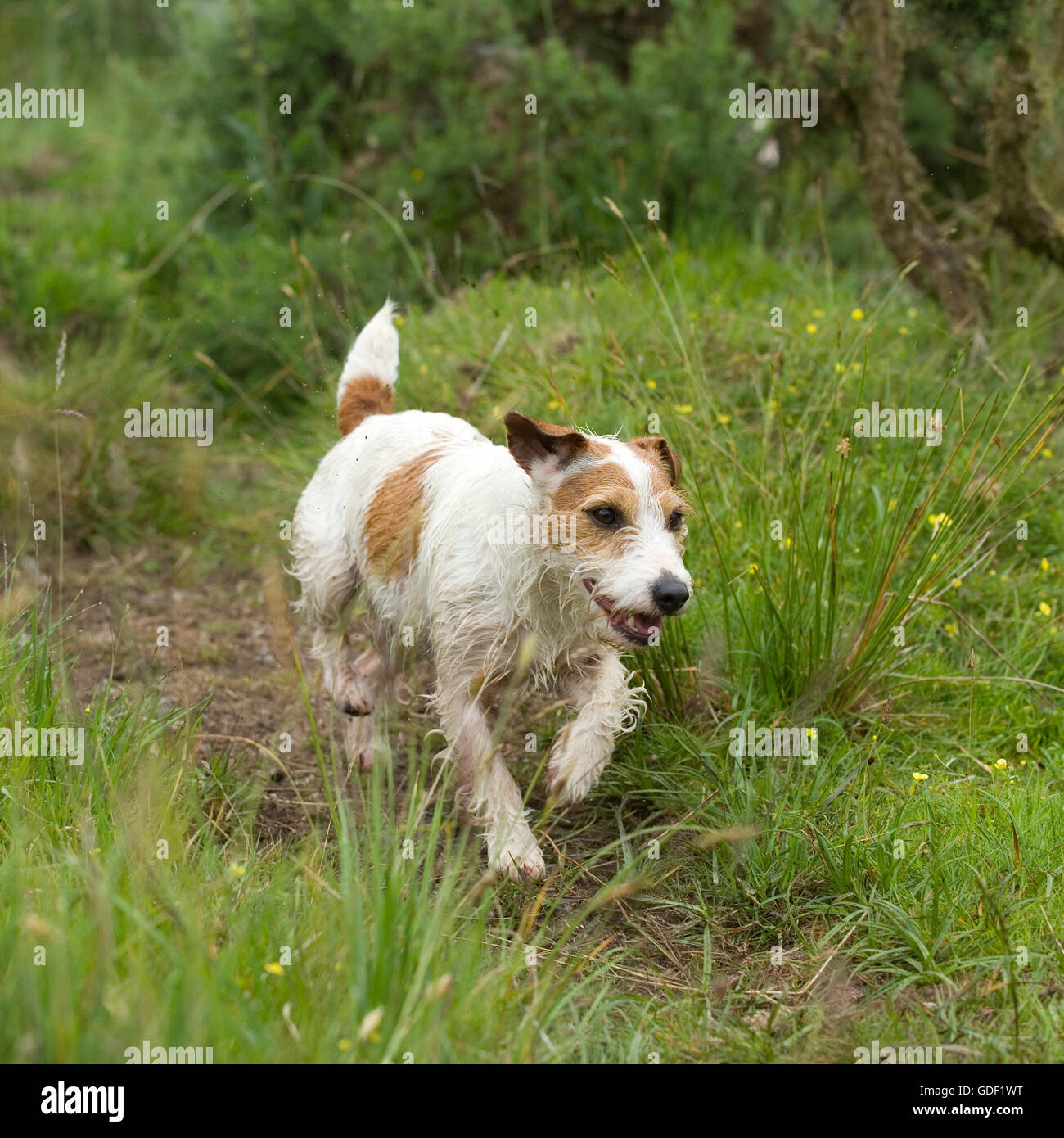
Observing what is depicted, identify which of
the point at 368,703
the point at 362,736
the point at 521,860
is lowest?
the point at 521,860

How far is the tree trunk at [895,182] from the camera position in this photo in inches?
263

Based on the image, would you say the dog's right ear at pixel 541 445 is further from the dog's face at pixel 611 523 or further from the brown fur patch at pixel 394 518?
the brown fur patch at pixel 394 518

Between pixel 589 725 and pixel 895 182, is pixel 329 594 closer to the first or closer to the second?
pixel 589 725

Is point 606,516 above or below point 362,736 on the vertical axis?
above

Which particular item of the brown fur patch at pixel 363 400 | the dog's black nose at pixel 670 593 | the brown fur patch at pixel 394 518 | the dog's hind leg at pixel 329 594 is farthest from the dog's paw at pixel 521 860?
the brown fur patch at pixel 363 400

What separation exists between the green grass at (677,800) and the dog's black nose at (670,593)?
2.27ft

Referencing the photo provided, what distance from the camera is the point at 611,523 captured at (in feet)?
12.2

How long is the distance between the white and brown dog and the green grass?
0.29 metres

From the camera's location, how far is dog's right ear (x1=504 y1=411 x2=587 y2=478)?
3.75 metres

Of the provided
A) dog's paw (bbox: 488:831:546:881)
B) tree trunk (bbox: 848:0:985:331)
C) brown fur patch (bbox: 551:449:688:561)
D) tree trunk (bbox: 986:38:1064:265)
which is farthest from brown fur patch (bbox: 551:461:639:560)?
tree trunk (bbox: 986:38:1064:265)

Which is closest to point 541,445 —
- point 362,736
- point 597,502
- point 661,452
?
point 597,502

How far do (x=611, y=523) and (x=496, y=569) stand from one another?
0.49m

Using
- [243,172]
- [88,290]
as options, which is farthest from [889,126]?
[88,290]

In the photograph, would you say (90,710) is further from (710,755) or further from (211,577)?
(211,577)
